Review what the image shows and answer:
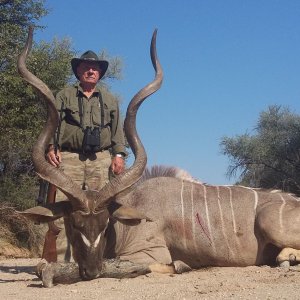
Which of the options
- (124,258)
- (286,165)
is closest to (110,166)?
(124,258)

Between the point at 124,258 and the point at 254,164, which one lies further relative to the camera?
the point at 254,164

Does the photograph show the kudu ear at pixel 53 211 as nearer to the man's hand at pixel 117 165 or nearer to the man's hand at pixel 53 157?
the man's hand at pixel 53 157

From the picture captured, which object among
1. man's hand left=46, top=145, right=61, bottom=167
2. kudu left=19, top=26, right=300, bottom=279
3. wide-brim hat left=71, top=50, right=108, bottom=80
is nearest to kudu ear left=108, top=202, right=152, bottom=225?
kudu left=19, top=26, right=300, bottom=279

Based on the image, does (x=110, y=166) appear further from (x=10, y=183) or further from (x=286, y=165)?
(x=286, y=165)

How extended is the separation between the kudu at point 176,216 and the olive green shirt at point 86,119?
0.37m

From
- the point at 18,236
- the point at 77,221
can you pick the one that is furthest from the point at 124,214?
the point at 18,236

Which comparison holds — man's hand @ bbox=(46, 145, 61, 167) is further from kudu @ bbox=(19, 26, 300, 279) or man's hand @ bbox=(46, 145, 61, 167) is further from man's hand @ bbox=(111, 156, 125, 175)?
man's hand @ bbox=(111, 156, 125, 175)

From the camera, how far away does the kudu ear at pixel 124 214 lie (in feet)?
14.6

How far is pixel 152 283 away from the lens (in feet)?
13.5

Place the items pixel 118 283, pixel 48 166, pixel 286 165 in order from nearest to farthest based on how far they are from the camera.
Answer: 1. pixel 118 283
2. pixel 48 166
3. pixel 286 165

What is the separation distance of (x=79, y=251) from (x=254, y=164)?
44.2 feet

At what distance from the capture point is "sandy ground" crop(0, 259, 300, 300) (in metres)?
3.53

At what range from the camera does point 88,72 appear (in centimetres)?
501

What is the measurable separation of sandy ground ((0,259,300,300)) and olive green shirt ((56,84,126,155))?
1103 mm
